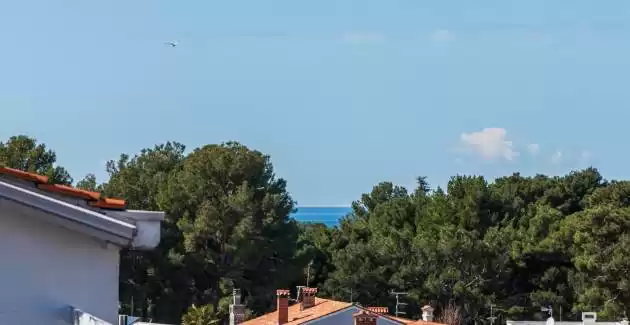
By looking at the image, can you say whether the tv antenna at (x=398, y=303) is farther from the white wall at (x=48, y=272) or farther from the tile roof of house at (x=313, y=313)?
the white wall at (x=48, y=272)

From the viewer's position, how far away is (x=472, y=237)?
62.1 metres

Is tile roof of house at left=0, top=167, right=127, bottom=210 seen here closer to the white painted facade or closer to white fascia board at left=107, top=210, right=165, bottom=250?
white fascia board at left=107, top=210, right=165, bottom=250

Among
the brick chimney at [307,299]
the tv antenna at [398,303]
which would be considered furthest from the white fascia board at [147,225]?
the tv antenna at [398,303]

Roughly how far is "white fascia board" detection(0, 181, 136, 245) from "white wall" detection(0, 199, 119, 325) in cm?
5

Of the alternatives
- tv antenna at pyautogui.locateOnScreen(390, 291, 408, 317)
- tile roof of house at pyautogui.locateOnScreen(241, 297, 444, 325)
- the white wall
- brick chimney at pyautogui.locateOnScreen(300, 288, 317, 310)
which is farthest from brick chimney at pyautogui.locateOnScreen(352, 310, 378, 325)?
the white wall

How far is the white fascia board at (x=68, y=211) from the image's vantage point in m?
7.07

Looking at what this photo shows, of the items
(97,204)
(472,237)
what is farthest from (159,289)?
(97,204)

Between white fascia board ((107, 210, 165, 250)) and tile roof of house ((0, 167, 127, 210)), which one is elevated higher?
tile roof of house ((0, 167, 127, 210))

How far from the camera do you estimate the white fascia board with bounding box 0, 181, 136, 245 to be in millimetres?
7070

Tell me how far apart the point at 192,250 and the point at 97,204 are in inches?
2010

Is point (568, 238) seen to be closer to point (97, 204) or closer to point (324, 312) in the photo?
point (324, 312)

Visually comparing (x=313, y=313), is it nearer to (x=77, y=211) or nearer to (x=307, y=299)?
(x=307, y=299)

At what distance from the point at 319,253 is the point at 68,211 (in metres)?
56.7

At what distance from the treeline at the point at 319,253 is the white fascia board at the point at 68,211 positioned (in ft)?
157
